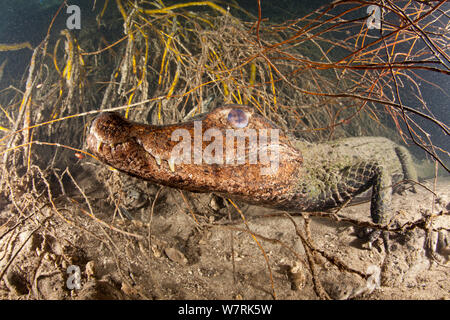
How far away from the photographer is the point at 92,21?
19.8ft

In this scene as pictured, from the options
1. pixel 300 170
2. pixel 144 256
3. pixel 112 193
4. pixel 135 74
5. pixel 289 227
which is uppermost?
pixel 135 74

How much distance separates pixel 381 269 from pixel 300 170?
1.46 m

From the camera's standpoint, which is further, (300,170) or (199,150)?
(300,170)

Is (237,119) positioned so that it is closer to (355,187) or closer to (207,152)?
(207,152)

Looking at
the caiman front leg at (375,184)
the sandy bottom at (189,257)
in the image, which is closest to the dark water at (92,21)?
the caiman front leg at (375,184)

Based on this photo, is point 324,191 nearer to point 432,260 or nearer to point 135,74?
point 432,260

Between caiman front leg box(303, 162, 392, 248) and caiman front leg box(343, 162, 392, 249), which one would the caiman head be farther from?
caiman front leg box(343, 162, 392, 249)

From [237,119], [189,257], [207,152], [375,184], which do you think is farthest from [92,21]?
[375,184]

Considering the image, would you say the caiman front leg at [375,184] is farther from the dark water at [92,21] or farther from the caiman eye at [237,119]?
the dark water at [92,21]

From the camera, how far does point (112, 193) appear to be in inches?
107

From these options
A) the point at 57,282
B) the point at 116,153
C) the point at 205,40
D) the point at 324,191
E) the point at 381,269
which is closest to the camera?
the point at 116,153

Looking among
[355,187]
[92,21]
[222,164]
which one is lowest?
[355,187]

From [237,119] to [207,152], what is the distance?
38 cm

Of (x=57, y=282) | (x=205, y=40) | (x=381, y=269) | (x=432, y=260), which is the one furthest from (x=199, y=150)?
(x=432, y=260)
